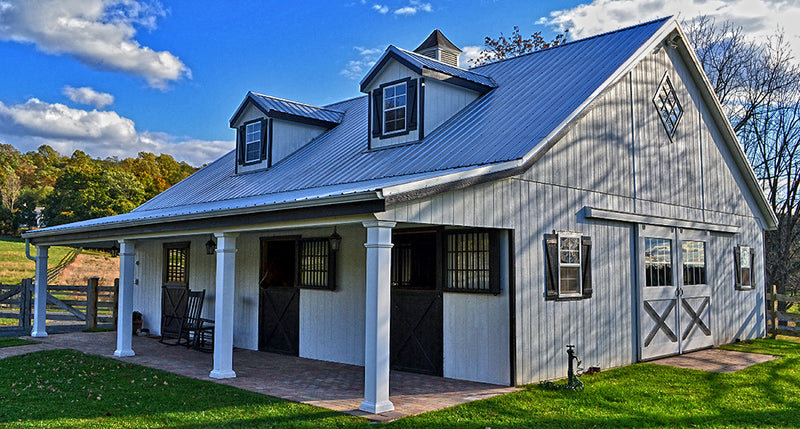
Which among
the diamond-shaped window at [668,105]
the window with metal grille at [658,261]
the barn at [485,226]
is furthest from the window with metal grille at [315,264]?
the diamond-shaped window at [668,105]

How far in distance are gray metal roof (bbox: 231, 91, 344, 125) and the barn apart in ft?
0.37

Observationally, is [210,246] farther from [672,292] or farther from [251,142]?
[672,292]

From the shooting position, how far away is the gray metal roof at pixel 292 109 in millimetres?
15133

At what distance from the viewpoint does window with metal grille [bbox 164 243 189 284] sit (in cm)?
1496

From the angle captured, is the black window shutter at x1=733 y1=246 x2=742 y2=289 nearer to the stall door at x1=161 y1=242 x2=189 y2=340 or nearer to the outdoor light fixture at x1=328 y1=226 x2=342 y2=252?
the outdoor light fixture at x1=328 y1=226 x2=342 y2=252

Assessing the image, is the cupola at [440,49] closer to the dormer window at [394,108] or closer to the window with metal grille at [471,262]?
the dormer window at [394,108]

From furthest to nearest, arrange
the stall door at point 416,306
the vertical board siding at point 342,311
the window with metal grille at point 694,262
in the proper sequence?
the window with metal grille at point 694,262 → the vertical board siding at point 342,311 → the stall door at point 416,306

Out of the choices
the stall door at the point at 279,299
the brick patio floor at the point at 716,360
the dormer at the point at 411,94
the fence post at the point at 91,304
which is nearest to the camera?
the brick patio floor at the point at 716,360

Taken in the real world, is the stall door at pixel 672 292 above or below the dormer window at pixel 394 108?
below

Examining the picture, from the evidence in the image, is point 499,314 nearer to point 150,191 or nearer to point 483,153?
point 483,153

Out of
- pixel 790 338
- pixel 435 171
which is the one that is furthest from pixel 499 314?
pixel 790 338

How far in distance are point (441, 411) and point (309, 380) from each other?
2761 mm

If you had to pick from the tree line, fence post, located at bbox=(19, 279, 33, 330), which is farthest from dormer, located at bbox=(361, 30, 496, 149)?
the tree line

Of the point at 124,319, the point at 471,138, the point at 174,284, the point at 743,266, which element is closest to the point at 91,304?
the point at 174,284
